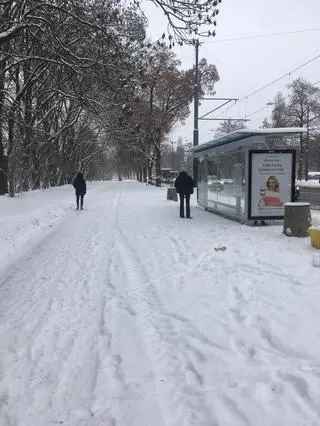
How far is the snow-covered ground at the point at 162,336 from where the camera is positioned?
3902mm

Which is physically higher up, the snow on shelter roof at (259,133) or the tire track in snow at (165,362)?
the snow on shelter roof at (259,133)

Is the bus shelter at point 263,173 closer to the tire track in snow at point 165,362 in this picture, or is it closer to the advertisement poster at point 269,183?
the advertisement poster at point 269,183

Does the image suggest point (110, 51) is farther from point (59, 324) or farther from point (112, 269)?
point (59, 324)

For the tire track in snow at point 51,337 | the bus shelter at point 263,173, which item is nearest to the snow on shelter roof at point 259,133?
the bus shelter at point 263,173

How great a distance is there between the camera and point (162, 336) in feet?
18.0

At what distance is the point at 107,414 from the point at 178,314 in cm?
254

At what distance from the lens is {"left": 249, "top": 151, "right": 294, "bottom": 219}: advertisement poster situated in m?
14.7

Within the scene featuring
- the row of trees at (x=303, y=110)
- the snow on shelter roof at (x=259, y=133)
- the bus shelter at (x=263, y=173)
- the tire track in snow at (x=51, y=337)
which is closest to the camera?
the tire track in snow at (x=51, y=337)

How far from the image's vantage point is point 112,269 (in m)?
9.11

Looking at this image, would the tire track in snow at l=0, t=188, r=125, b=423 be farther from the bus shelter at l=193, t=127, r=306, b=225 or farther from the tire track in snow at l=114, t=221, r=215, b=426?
the bus shelter at l=193, t=127, r=306, b=225

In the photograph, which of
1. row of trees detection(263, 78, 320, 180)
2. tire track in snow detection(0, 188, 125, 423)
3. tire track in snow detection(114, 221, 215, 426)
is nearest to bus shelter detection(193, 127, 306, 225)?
tire track in snow detection(0, 188, 125, 423)

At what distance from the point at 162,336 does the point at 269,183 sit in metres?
10.1

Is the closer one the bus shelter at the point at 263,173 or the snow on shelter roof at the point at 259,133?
the snow on shelter roof at the point at 259,133

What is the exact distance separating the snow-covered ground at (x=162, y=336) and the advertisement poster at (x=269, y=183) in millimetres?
3876
